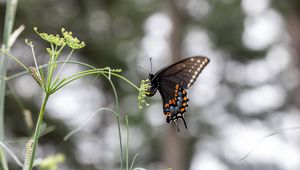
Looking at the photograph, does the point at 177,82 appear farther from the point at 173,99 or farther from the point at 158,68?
the point at 158,68

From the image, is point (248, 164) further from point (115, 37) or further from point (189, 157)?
point (115, 37)

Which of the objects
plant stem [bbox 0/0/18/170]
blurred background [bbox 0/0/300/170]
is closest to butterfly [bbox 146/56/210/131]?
plant stem [bbox 0/0/18/170]

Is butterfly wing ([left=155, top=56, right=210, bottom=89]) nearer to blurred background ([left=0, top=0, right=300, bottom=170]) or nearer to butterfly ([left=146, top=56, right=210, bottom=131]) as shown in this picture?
butterfly ([left=146, top=56, right=210, bottom=131])

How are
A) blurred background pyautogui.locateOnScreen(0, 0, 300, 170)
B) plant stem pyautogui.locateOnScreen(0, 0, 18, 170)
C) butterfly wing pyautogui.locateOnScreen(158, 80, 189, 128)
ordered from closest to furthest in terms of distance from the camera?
plant stem pyautogui.locateOnScreen(0, 0, 18, 170), butterfly wing pyautogui.locateOnScreen(158, 80, 189, 128), blurred background pyautogui.locateOnScreen(0, 0, 300, 170)

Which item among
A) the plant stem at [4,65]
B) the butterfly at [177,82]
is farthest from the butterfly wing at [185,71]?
the plant stem at [4,65]

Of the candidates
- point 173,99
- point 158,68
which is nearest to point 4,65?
point 173,99

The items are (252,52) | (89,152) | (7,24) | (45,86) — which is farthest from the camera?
(252,52)

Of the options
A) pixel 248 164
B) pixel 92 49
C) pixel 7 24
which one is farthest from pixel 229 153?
pixel 7 24
